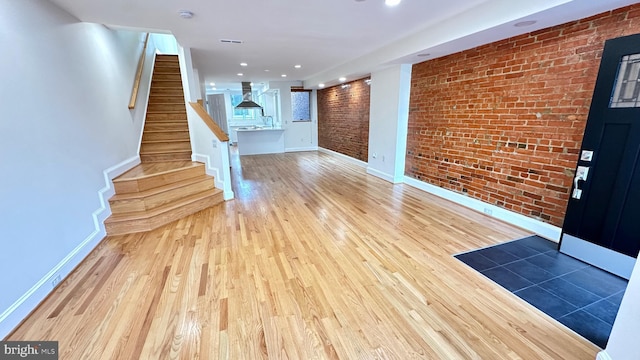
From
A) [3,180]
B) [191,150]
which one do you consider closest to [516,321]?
[3,180]

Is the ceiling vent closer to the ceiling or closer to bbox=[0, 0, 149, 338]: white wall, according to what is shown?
the ceiling

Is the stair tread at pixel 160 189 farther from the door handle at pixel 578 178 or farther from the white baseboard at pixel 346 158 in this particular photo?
the door handle at pixel 578 178

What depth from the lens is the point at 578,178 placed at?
237cm

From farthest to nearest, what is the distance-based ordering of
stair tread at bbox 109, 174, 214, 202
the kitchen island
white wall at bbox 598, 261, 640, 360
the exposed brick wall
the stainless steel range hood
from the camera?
the stainless steel range hood → the kitchen island → the exposed brick wall → stair tread at bbox 109, 174, 214, 202 → white wall at bbox 598, 261, 640, 360

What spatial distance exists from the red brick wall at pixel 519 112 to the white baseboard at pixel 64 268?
4.74 m

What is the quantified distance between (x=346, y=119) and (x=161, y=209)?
536 cm

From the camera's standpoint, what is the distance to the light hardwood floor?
1525 millimetres

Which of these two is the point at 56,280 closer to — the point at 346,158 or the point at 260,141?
the point at 346,158

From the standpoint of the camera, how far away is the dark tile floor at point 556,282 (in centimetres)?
170

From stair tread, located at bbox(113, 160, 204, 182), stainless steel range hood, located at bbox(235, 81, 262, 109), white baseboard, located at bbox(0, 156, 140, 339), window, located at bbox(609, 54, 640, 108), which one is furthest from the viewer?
stainless steel range hood, located at bbox(235, 81, 262, 109)

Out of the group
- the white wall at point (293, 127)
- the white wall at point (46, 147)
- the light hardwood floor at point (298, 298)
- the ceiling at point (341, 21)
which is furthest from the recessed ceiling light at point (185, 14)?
the white wall at point (293, 127)

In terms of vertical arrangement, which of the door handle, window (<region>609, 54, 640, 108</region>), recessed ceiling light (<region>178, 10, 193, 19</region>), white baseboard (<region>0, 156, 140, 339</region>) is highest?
recessed ceiling light (<region>178, 10, 193, 19</region>)

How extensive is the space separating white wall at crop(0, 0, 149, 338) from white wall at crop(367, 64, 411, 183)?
4.54 meters

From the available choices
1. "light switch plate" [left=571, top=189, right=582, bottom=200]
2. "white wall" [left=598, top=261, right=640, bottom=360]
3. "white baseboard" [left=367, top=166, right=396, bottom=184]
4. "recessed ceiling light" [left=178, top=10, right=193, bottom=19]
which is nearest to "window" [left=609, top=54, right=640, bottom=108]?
"light switch plate" [left=571, top=189, right=582, bottom=200]
